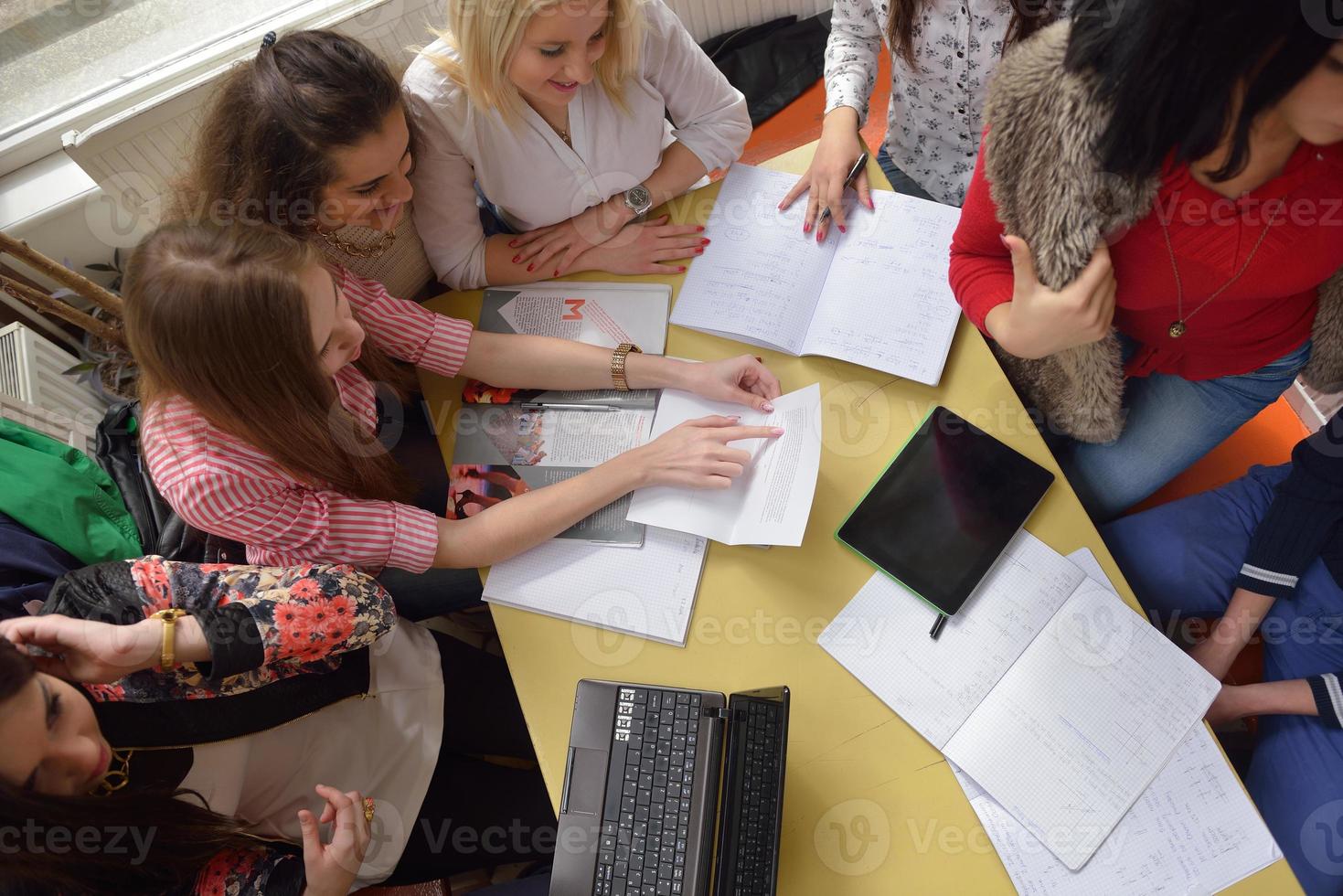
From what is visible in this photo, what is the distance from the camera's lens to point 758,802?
979 mm

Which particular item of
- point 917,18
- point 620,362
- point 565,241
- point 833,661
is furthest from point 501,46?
point 833,661

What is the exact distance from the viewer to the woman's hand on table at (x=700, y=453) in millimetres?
1136

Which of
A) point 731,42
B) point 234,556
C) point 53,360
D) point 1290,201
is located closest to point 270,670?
point 234,556

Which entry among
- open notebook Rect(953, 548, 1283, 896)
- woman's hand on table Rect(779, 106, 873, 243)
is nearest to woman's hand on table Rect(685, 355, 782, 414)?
woman's hand on table Rect(779, 106, 873, 243)

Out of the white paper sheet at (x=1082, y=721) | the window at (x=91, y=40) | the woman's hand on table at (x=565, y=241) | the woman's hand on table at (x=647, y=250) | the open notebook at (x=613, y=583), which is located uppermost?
the window at (x=91, y=40)

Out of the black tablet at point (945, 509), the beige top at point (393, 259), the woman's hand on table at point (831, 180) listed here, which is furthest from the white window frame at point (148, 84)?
the black tablet at point (945, 509)

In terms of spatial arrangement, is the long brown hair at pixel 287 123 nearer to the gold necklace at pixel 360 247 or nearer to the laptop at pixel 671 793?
the gold necklace at pixel 360 247

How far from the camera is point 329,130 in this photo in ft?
3.58

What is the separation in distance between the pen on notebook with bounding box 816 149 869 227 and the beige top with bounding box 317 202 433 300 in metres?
0.68

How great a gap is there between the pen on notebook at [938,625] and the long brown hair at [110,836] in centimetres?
87

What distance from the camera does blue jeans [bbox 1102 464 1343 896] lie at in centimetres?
117

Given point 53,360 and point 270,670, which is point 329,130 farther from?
point 53,360

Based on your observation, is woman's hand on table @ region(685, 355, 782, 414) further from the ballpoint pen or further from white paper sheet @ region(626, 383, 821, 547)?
the ballpoint pen

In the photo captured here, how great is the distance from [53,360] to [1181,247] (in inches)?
73.6
